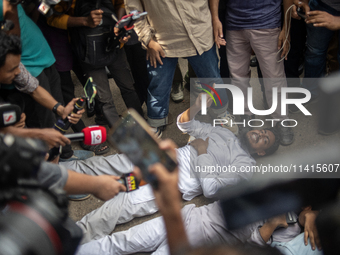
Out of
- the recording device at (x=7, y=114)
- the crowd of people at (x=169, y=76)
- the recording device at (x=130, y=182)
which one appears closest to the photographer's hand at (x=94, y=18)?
the crowd of people at (x=169, y=76)

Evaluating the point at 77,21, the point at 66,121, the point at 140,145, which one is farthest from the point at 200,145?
the point at 77,21

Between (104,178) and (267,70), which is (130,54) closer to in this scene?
(267,70)

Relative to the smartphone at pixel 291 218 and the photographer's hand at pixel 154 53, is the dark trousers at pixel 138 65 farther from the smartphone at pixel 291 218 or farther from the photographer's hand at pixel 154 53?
the smartphone at pixel 291 218

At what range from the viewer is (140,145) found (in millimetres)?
1229

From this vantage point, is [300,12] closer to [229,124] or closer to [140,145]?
[229,124]

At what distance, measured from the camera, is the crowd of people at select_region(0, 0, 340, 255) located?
6.32 feet

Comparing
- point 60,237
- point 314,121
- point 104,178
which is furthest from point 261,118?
point 60,237

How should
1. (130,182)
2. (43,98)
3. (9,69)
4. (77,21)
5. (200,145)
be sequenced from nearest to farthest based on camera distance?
(130,182), (9,69), (43,98), (77,21), (200,145)

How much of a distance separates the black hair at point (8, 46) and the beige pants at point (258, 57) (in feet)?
5.36

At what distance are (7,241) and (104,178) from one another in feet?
2.01

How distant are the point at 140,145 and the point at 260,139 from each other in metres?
1.56

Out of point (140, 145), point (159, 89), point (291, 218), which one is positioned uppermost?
point (140, 145)

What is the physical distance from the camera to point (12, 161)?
2.99 ft

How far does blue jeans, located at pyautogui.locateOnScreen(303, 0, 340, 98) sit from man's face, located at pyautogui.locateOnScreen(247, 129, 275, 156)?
2.30ft
